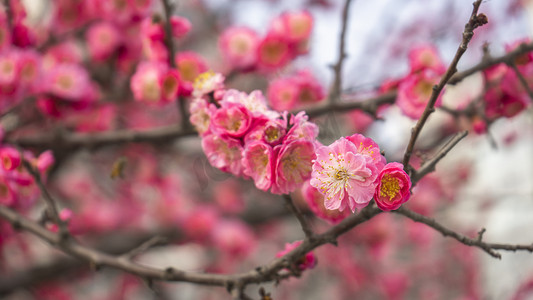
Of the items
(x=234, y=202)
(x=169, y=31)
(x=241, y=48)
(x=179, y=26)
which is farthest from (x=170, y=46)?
(x=234, y=202)

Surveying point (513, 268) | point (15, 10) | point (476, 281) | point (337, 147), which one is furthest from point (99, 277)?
point (337, 147)

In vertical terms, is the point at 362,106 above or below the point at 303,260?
above

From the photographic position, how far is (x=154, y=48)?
1.25 metres

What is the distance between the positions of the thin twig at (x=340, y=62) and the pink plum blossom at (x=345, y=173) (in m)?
0.71

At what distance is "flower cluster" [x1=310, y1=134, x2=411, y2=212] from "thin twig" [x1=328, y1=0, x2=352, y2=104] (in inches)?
27.4

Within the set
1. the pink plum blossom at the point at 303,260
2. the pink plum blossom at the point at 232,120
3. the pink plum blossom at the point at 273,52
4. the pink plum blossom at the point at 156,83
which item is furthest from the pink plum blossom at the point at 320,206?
the pink plum blossom at the point at 273,52

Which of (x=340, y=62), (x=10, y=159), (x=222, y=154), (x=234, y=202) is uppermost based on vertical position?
(x=340, y=62)

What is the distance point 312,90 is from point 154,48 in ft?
2.23

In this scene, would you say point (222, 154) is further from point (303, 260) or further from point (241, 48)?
point (241, 48)

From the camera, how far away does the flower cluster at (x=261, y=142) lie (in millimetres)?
696

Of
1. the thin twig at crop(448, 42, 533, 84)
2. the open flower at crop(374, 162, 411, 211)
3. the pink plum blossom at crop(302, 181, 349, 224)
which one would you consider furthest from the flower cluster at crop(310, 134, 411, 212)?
the thin twig at crop(448, 42, 533, 84)

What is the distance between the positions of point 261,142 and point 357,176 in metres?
0.17

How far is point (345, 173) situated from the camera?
627 millimetres

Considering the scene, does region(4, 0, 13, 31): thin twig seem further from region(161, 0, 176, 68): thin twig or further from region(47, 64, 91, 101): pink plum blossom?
region(161, 0, 176, 68): thin twig
